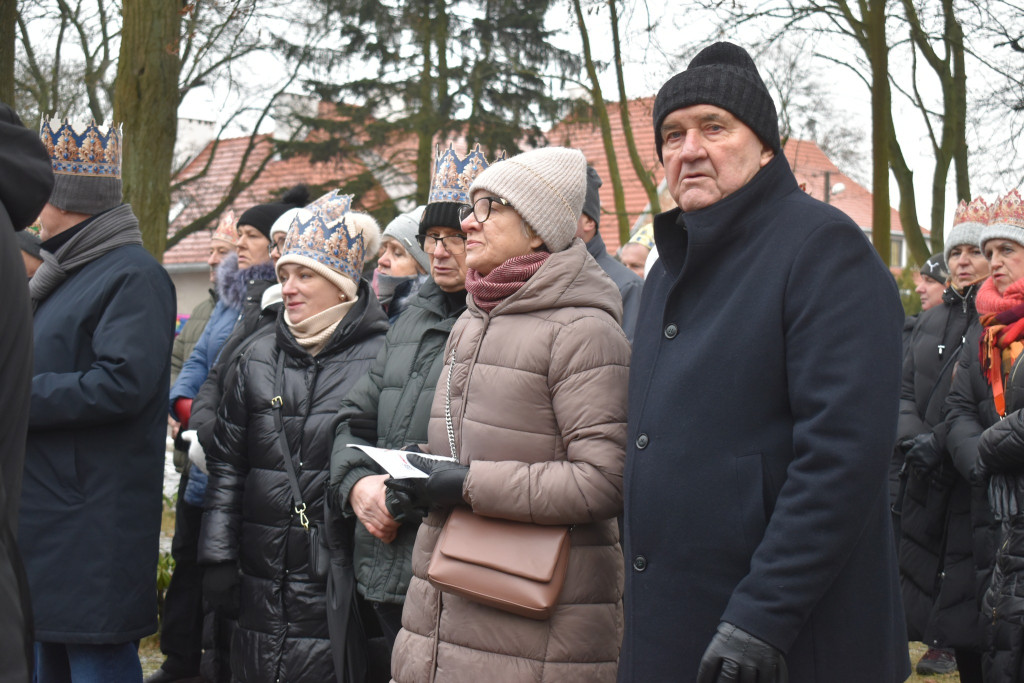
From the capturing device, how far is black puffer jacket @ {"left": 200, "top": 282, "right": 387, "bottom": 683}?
4324 mm

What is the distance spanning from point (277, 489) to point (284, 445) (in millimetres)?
182

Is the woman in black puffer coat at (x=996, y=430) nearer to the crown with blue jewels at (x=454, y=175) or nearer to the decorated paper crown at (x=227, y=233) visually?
the crown with blue jewels at (x=454, y=175)

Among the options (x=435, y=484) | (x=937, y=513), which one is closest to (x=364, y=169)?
(x=937, y=513)

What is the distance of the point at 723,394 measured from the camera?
8.12 feet

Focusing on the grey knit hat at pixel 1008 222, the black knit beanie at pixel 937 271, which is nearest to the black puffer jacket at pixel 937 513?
the grey knit hat at pixel 1008 222

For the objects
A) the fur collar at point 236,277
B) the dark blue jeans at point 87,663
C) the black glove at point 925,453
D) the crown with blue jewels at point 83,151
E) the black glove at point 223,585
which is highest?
the crown with blue jewels at point 83,151

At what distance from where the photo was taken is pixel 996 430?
4.24 metres

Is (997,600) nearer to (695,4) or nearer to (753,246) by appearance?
(753,246)

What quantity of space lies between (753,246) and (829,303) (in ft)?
0.86

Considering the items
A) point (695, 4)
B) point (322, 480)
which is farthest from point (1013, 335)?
point (695, 4)

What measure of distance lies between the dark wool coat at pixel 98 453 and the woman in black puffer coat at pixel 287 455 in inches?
11.6

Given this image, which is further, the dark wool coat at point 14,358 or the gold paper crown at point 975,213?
the gold paper crown at point 975,213

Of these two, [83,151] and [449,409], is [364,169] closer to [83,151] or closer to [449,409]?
[83,151]

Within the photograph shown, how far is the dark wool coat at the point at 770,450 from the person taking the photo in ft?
7.61
